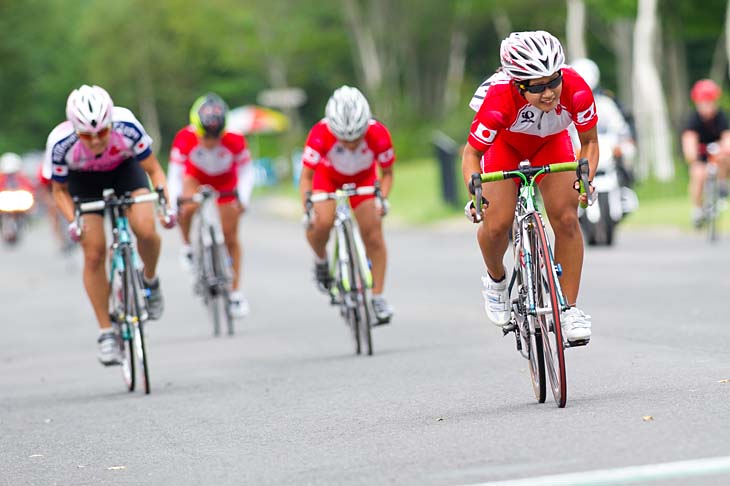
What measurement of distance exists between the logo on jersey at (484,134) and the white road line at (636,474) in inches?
104

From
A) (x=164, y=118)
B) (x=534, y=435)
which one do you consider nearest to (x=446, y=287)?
(x=534, y=435)

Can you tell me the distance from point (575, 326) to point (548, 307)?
0.19 m

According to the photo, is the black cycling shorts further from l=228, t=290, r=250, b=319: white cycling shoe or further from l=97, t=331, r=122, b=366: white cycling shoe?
l=228, t=290, r=250, b=319: white cycling shoe

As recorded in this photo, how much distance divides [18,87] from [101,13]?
30532 millimetres

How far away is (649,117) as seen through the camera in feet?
108

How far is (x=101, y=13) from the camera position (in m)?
108

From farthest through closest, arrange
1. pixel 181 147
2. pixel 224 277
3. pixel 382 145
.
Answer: pixel 181 147 → pixel 224 277 → pixel 382 145

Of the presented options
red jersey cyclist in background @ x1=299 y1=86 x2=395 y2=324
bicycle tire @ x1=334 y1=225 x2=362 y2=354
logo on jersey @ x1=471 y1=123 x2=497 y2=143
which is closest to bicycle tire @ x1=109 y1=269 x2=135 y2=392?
bicycle tire @ x1=334 y1=225 x2=362 y2=354

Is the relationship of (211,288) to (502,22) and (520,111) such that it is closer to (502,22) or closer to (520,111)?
(520,111)

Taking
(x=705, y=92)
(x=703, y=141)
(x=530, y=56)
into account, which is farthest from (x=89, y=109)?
(x=703, y=141)

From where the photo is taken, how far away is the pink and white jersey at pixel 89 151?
36.7ft

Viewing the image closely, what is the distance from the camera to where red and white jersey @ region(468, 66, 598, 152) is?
8.76 meters

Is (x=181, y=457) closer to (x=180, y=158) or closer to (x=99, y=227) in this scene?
(x=99, y=227)

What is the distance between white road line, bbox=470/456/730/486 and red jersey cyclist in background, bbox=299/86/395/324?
606 centimetres
